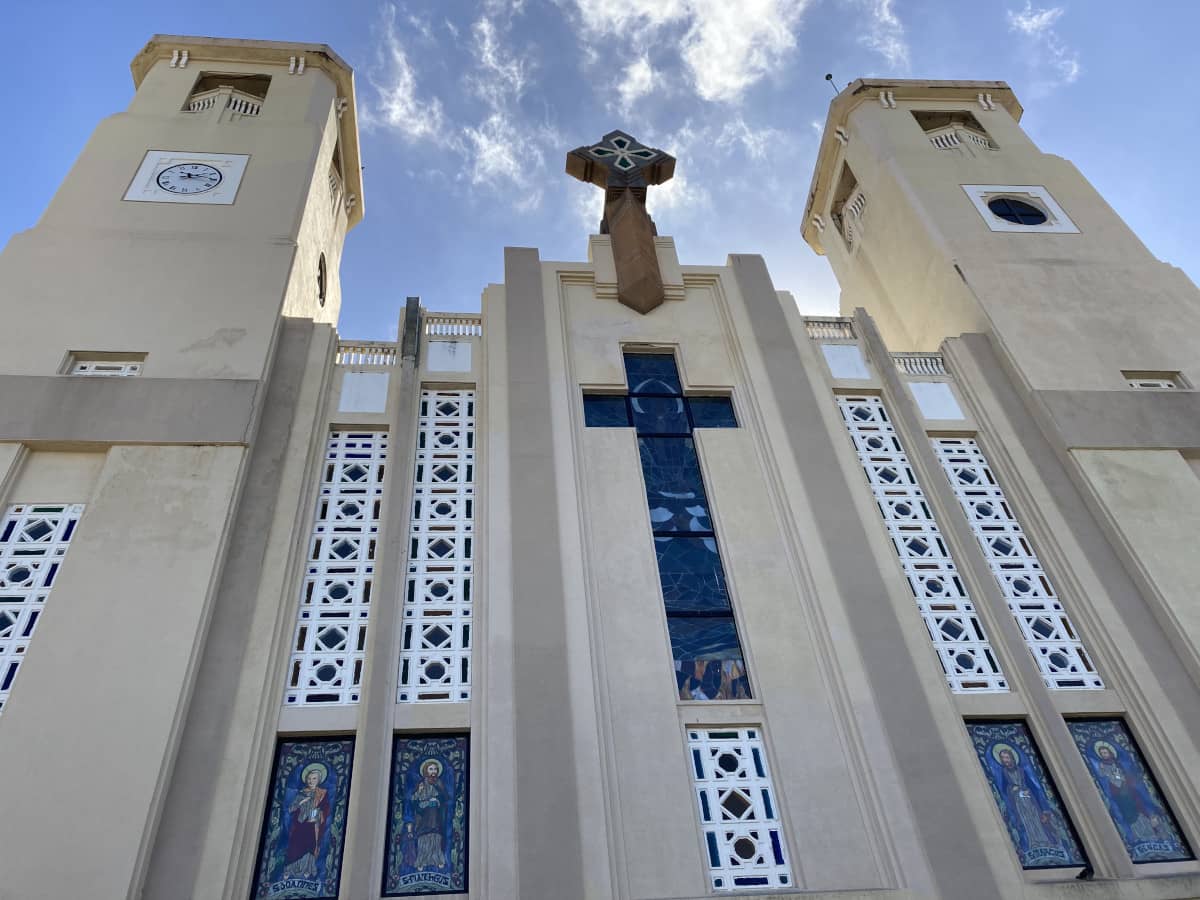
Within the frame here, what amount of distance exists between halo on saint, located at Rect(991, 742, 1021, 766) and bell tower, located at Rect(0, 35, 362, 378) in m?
7.73

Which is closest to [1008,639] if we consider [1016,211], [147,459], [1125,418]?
[1125,418]

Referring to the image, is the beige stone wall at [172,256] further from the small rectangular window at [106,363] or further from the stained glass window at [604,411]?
the stained glass window at [604,411]

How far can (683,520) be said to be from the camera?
9750mm

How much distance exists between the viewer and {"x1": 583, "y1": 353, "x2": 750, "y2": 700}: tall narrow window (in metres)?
8.52

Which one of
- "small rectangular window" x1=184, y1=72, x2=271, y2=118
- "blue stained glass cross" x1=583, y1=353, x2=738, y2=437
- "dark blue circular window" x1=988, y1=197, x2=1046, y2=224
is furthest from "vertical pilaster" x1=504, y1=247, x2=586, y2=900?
"dark blue circular window" x1=988, y1=197, x2=1046, y2=224

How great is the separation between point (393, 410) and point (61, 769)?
4745mm

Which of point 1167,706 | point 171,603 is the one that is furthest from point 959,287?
point 171,603

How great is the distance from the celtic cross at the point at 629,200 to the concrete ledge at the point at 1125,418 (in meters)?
4.80

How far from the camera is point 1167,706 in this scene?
8.37 metres

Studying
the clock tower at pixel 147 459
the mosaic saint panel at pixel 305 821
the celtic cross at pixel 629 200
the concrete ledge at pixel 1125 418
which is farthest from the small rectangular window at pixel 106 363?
the concrete ledge at pixel 1125 418

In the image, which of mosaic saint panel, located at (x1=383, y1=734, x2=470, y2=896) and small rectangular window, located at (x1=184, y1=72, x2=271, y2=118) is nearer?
mosaic saint panel, located at (x1=383, y1=734, x2=470, y2=896)

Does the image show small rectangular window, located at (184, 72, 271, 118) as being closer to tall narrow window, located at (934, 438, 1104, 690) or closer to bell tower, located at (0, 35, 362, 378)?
bell tower, located at (0, 35, 362, 378)

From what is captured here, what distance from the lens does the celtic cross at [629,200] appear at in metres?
12.1

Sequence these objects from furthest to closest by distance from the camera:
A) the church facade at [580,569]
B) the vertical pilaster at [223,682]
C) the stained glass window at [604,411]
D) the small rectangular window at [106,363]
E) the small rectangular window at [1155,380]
Result: the small rectangular window at [1155,380]
the stained glass window at [604,411]
the small rectangular window at [106,363]
the church facade at [580,569]
the vertical pilaster at [223,682]
